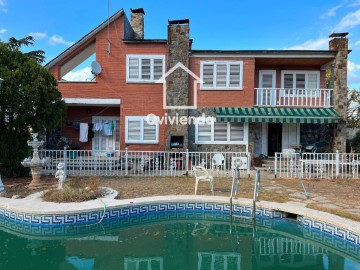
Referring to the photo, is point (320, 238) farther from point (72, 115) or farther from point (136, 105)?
point (72, 115)

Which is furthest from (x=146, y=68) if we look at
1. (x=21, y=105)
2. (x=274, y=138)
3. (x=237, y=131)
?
(x=274, y=138)

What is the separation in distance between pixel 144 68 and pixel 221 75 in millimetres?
5809

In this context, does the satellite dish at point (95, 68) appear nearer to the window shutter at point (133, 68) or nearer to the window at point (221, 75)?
the window shutter at point (133, 68)

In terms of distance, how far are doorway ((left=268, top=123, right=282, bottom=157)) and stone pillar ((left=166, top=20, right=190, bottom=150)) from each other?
7.46 metres


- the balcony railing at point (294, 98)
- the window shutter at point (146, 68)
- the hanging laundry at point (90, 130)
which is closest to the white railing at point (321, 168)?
the balcony railing at point (294, 98)

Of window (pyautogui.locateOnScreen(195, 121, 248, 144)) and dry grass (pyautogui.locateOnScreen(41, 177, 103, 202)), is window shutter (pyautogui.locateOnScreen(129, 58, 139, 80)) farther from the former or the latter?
dry grass (pyautogui.locateOnScreen(41, 177, 103, 202))

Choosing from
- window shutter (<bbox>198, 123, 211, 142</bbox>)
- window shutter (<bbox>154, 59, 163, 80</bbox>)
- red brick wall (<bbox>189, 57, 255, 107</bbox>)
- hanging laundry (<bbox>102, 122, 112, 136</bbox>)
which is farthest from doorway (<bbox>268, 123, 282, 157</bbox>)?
hanging laundry (<bbox>102, 122, 112, 136</bbox>)

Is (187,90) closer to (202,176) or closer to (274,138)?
(274,138)

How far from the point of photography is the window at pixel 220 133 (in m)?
22.9

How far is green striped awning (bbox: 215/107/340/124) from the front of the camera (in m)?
21.2

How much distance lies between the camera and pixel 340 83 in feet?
72.3

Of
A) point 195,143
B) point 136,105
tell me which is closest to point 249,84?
point 195,143

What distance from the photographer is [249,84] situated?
22688mm

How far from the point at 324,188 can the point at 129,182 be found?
393 inches
